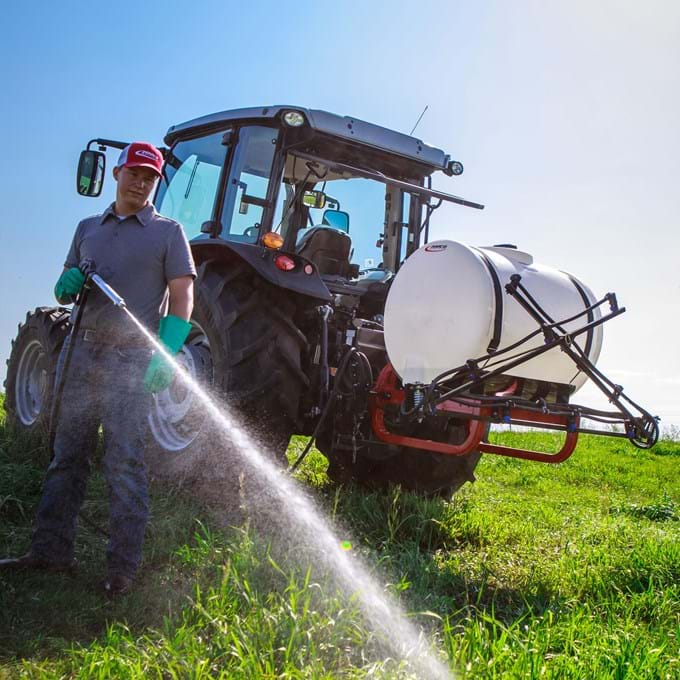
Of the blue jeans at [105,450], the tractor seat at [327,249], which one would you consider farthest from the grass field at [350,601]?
the tractor seat at [327,249]

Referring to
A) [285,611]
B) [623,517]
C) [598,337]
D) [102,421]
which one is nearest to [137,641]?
[285,611]

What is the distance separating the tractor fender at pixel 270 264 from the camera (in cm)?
401

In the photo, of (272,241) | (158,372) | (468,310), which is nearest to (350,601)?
(158,372)

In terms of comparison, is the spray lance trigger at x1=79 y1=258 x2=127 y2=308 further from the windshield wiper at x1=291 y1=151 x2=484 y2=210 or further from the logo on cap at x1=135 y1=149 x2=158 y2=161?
the windshield wiper at x1=291 y1=151 x2=484 y2=210

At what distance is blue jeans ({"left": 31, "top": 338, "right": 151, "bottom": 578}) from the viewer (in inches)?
122

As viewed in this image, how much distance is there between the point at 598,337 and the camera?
3.84 metres

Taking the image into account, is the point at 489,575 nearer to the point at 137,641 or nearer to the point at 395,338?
the point at 395,338

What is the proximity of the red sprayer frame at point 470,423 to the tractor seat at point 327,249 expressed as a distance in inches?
43.4

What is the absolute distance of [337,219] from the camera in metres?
4.95

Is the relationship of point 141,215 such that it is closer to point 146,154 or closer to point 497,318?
point 146,154

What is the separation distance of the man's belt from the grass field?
855 mm

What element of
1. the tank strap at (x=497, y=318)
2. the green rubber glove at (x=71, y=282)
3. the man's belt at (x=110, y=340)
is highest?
the tank strap at (x=497, y=318)

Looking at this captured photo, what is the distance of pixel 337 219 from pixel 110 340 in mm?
2121

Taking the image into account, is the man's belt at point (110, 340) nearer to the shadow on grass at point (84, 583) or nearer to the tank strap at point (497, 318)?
the shadow on grass at point (84, 583)
